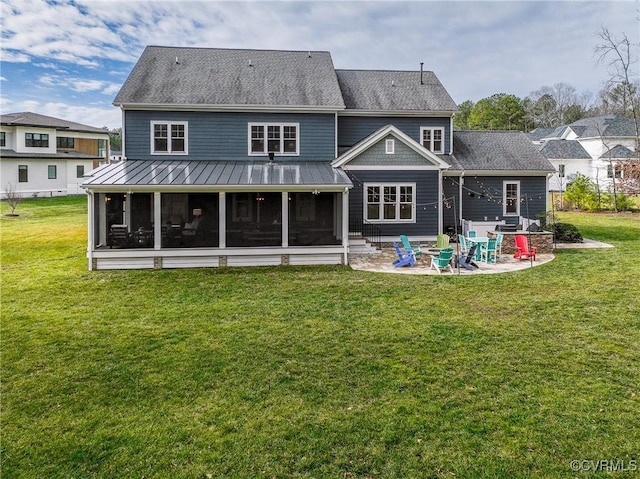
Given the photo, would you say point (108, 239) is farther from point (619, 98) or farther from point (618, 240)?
point (619, 98)

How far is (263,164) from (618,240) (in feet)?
52.5

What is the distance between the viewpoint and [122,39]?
2255cm

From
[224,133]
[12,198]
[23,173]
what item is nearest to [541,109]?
[224,133]

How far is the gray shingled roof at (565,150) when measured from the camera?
45.3 meters

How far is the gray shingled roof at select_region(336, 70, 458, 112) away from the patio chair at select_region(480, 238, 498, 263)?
7693 mm

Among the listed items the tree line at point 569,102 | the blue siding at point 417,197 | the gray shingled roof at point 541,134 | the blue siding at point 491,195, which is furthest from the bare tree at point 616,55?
the gray shingled roof at point 541,134

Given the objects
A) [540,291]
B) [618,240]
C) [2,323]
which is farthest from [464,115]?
[2,323]

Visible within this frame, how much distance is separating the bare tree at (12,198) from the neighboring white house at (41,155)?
30 centimetres

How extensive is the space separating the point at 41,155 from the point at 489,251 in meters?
37.5

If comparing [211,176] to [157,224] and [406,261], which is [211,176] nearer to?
[157,224]

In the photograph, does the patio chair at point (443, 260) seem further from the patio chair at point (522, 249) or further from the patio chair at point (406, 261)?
the patio chair at point (522, 249)

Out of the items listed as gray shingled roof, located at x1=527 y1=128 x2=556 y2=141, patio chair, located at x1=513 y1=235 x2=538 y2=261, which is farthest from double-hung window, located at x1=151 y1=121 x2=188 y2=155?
gray shingled roof, located at x1=527 y1=128 x2=556 y2=141

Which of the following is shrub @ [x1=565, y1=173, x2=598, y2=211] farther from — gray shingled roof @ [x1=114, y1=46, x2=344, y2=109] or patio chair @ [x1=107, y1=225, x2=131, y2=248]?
patio chair @ [x1=107, y1=225, x2=131, y2=248]

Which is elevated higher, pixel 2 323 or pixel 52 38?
pixel 52 38
